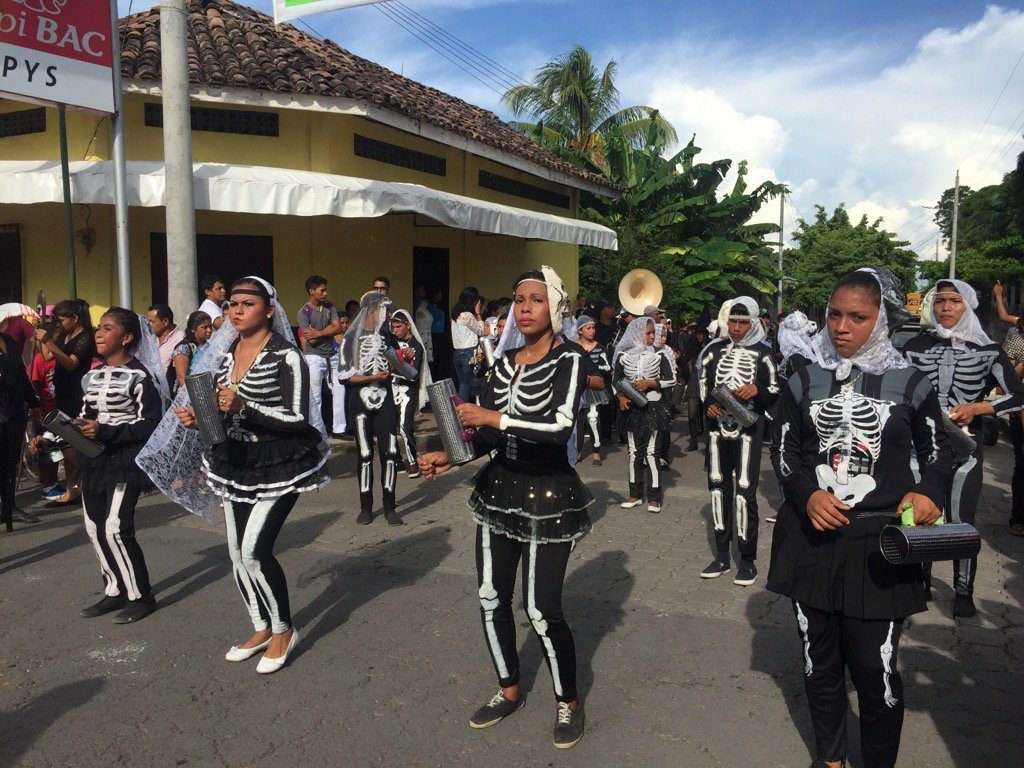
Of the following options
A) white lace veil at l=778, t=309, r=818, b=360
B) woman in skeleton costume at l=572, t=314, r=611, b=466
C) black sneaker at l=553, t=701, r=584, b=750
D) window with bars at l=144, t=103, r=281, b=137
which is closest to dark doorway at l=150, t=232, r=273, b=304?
window with bars at l=144, t=103, r=281, b=137

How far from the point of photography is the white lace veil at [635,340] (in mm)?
8180

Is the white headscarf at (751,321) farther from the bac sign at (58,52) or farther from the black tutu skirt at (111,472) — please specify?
the bac sign at (58,52)

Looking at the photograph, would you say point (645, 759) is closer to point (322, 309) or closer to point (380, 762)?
point (380, 762)

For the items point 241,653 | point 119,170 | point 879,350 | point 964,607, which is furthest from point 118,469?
point 119,170

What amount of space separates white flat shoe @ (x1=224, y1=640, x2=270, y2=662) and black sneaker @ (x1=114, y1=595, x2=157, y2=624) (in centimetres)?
85

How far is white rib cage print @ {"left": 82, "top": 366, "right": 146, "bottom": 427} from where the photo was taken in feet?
16.0

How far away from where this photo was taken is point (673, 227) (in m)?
24.1

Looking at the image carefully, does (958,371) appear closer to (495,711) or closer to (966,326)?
(966,326)

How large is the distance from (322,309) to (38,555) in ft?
16.0

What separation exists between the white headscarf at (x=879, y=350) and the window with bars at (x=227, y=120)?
10.9 metres

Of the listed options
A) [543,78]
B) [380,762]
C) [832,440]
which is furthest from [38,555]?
[543,78]

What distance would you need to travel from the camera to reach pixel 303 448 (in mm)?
4301

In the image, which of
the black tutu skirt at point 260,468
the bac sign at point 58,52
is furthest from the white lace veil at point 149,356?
the bac sign at point 58,52

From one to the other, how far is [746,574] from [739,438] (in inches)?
37.1
